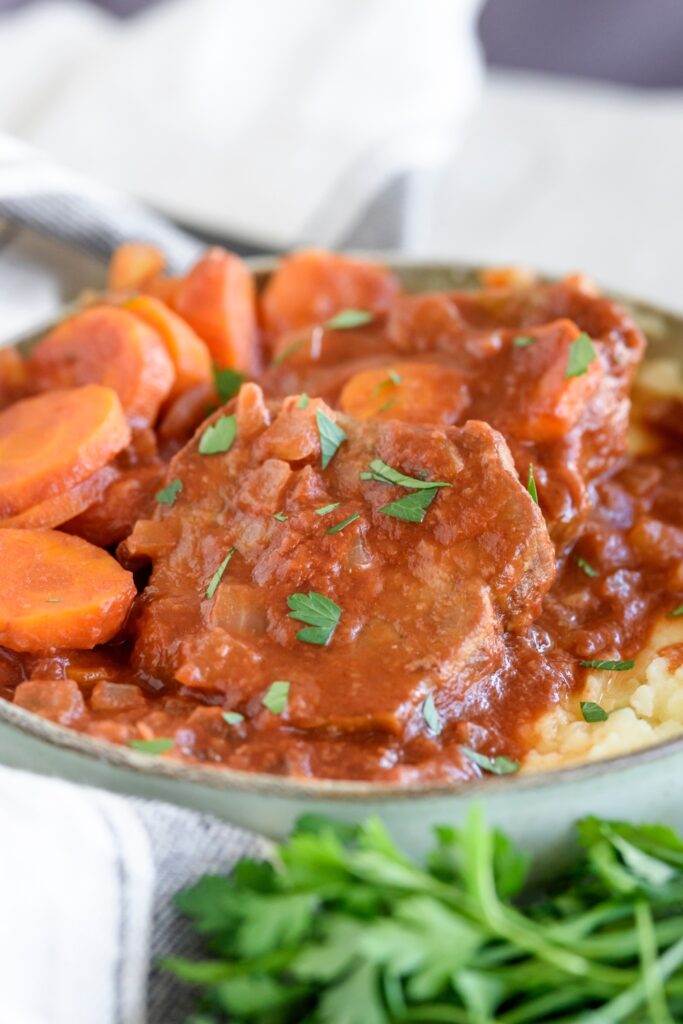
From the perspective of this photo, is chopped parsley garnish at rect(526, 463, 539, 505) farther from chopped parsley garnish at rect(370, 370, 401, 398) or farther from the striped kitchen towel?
the striped kitchen towel

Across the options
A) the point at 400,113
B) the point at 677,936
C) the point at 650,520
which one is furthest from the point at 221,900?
the point at 400,113

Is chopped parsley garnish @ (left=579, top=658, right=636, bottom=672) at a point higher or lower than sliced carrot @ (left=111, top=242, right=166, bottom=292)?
lower

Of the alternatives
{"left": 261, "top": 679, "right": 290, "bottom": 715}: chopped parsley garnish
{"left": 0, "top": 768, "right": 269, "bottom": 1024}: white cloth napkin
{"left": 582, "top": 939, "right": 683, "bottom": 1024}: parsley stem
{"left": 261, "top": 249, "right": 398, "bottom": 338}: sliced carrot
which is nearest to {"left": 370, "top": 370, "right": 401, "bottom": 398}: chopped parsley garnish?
{"left": 261, "top": 249, "right": 398, "bottom": 338}: sliced carrot

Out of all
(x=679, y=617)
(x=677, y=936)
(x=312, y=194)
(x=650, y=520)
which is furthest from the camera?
(x=312, y=194)

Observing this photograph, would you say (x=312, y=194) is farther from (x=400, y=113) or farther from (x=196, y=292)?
(x=196, y=292)

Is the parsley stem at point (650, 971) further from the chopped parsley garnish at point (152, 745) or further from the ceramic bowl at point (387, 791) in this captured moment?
the chopped parsley garnish at point (152, 745)
